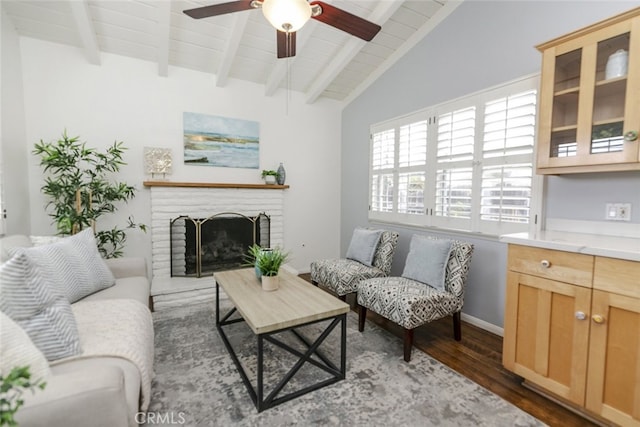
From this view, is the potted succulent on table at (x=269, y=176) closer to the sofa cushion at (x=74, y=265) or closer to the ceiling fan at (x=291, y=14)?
the ceiling fan at (x=291, y=14)

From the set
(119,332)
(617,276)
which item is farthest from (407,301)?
(119,332)

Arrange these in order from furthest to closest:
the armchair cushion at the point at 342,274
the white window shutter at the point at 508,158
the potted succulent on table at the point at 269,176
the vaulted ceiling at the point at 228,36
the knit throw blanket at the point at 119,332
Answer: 1. the potted succulent on table at the point at 269,176
2. the armchair cushion at the point at 342,274
3. the vaulted ceiling at the point at 228,36
4. the white window shutter at the point at 508,158
5. the knit throw blanket at the point at 119,332

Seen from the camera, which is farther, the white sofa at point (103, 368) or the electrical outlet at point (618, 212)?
the electrical outlet at point (618, 212)

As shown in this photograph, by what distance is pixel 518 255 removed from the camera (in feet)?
6.00

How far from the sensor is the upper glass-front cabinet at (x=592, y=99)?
1.61 meters

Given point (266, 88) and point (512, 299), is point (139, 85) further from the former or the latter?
point (512, 299)

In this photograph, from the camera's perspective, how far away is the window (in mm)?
2408

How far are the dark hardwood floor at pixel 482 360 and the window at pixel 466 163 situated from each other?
36.4 inches

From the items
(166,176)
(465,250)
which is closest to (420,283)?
(465,250)

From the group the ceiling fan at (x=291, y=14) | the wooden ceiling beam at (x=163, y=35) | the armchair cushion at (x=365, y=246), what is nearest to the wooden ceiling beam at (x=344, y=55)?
the ceiling fan at (x=291, y=14)

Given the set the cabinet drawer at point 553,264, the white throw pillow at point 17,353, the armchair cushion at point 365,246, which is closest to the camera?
the white throw pillow at point 17,353

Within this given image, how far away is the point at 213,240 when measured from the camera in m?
3.86

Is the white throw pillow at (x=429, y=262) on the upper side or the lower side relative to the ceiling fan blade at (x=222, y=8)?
lower

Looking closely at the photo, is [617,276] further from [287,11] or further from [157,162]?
[157,162]
